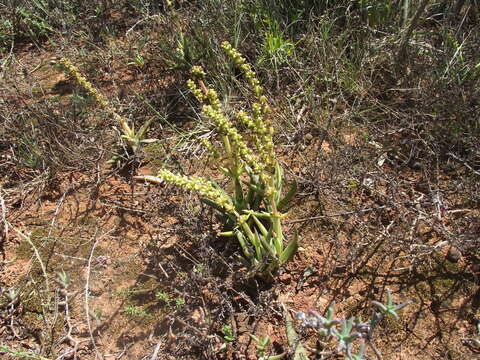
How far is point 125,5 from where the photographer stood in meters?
4.24

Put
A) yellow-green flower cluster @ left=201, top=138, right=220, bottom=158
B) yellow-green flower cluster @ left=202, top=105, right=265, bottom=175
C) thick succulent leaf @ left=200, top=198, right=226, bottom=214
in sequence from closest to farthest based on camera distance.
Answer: yellow-green flower cluster @ left=202, top=105, right=265, bottom=175
yellow-green flower cluster @ left=201, top=138, right=220, bottom=158
thick succulent leaf @ left=200, top=198, right=226, bottom=214

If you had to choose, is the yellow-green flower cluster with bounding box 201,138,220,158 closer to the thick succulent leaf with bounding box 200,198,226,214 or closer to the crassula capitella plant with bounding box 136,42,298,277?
the crassula capitella plant with bounding box 136,42,298,277

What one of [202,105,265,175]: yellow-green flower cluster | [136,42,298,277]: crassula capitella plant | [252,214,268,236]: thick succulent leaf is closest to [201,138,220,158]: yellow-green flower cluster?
[136,42,298,277]: crassula capitella plant

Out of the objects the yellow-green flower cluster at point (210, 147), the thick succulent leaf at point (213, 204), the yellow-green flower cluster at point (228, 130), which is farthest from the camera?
the thick succulent leaf at point (213, 204)

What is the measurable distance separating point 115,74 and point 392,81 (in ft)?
7.45

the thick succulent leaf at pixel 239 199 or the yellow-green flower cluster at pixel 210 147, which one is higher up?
the yellow-green flower cluster at pixel 210 147

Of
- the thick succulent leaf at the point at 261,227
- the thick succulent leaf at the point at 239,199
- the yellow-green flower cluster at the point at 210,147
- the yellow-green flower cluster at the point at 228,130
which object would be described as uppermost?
the yellow-green flower cluster at the point at 228,130

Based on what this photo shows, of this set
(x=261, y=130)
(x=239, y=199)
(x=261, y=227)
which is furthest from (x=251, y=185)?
(x=261, y=130)

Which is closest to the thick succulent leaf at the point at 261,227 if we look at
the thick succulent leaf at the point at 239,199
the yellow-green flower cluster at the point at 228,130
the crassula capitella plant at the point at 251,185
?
the crassula capitella plant at the point at 251,185

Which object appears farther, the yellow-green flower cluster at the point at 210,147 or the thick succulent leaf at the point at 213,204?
the thick succulent leaf at the point at 213,204

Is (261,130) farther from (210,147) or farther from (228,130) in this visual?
(210,147)

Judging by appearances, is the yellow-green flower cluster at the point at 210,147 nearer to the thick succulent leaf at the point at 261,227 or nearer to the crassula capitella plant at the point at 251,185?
the crassula capitella plant at the point at 251,185

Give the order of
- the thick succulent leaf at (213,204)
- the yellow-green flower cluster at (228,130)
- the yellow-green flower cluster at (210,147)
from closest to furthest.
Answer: the yellow-green flower cluster at (228,130) → the yellow-green flower cluster at (210,147) → the thick succulent leaf at (213,204)

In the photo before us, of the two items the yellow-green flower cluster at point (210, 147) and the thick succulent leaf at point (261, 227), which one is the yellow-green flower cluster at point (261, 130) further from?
the thick succulent leaf at point (261, 227)
